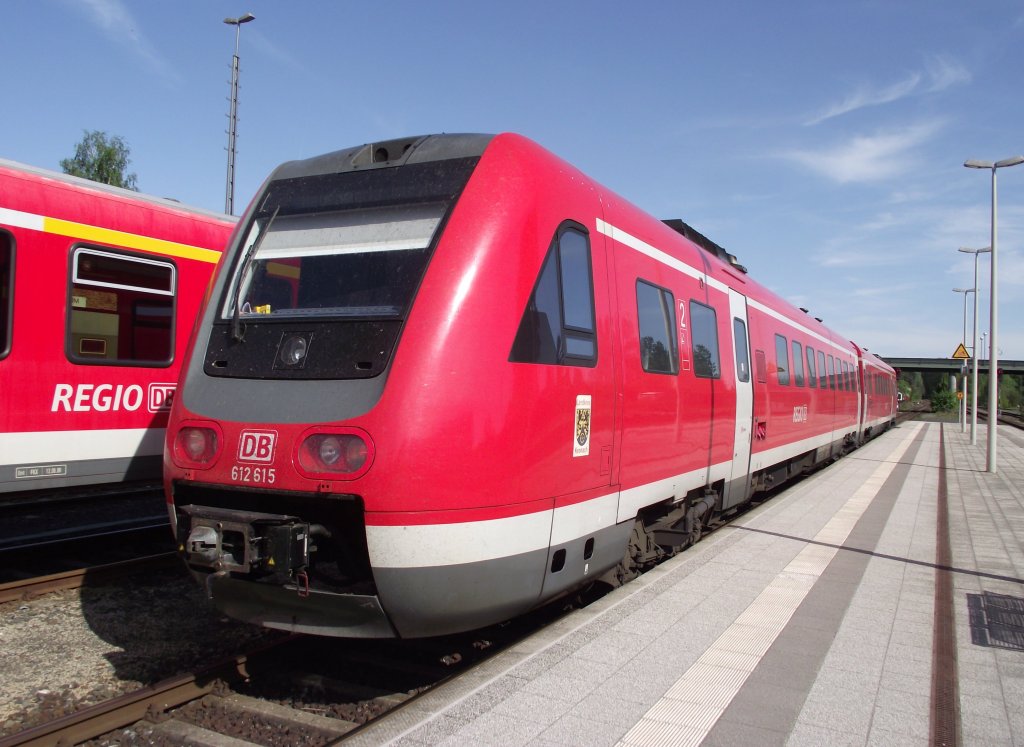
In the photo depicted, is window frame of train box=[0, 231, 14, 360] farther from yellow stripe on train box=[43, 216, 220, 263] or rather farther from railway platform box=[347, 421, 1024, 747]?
railway platform box=[347, 421, 1024, 747]

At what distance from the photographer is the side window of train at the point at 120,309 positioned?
22.5 ft

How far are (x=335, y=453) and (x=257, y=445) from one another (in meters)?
0.47

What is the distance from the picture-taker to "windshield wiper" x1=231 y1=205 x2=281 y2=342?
448 centimetres

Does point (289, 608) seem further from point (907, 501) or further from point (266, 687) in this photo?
point (907, 501)

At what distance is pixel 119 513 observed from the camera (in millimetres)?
10195

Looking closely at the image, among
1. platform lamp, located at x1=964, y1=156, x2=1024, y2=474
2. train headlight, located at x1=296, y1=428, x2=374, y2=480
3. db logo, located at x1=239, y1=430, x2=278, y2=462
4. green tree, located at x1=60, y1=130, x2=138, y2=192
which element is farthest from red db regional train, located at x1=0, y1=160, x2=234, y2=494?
green tree, located at x1=60, y1=130, x2=138, y2=192

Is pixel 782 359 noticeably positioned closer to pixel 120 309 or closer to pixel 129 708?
pixel 120 309

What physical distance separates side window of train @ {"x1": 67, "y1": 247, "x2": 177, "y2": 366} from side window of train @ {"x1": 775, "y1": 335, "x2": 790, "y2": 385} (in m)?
7.44

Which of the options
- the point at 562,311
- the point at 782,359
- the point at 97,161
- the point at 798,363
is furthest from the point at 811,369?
the point at 97,161

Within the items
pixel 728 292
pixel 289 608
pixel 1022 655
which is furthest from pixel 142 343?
pixel 1022 655

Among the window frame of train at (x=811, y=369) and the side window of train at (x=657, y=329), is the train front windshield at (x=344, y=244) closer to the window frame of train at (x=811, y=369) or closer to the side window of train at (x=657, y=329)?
the side window of train at (x=657, y=329)

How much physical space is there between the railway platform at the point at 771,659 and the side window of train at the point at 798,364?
3718 millimetres

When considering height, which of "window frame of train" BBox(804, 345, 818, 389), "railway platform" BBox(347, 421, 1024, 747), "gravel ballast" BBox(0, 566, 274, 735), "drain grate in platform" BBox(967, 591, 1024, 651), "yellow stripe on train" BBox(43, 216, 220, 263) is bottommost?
"gravel ballast" BBox(0, 566, 274, 735)

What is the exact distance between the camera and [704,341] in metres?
7.43
